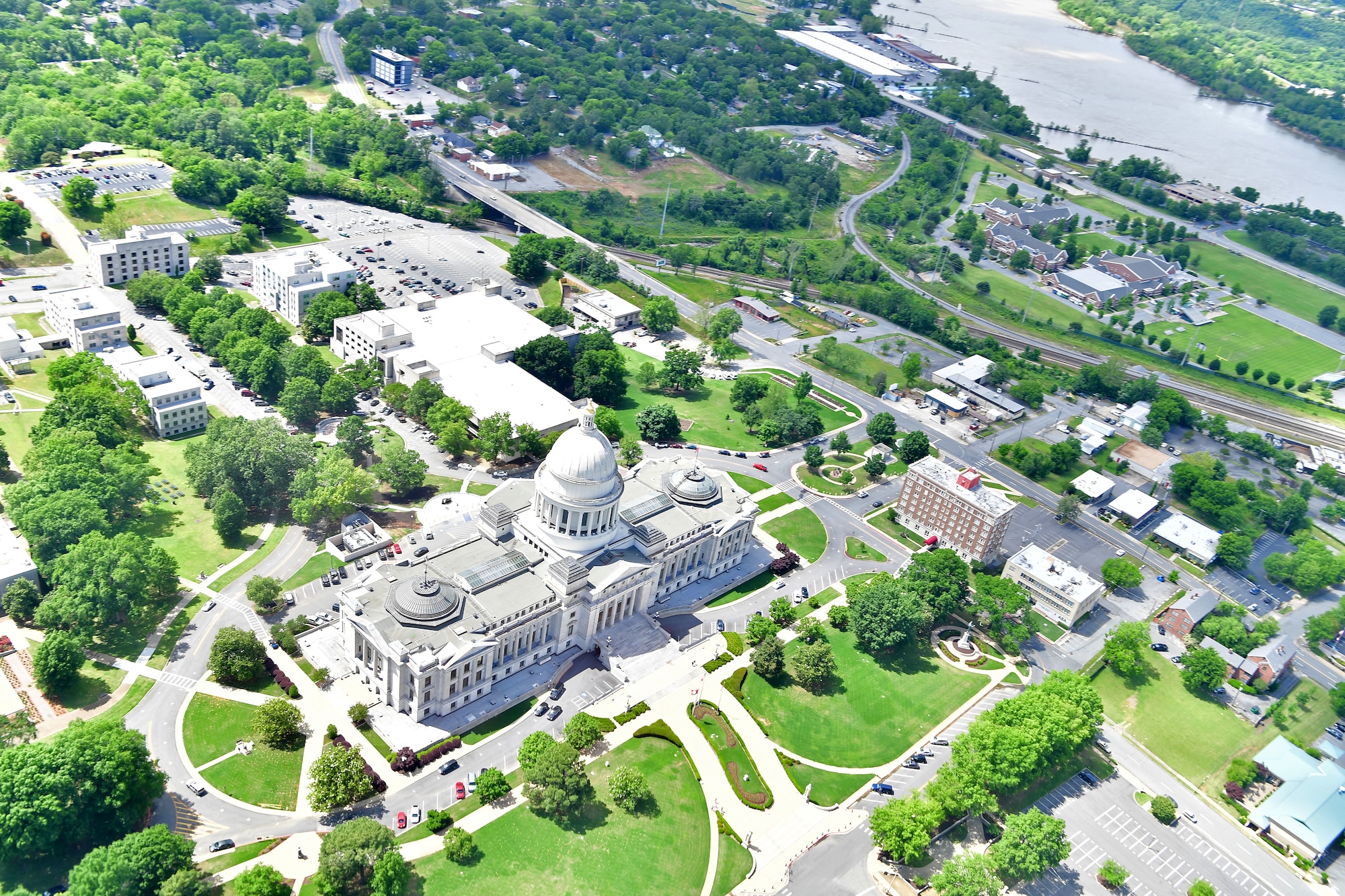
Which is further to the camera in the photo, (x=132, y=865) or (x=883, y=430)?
(x=883, y=430)

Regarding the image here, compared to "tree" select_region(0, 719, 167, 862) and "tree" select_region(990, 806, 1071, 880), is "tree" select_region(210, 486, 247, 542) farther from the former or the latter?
"tree" select_region(990, 806, 1071, 880)

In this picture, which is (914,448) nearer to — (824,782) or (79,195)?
(824,782)

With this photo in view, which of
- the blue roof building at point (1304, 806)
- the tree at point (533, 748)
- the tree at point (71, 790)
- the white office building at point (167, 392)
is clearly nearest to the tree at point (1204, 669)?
the blue roof building at point (1304, 806)

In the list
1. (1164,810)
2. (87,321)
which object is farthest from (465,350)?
(1164,810)

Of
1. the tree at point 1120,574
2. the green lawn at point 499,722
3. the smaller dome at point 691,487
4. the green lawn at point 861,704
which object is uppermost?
the smaller dome at point 691,487

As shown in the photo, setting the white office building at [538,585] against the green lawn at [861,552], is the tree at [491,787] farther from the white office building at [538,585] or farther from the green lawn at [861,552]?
the green lawn at [861,552]

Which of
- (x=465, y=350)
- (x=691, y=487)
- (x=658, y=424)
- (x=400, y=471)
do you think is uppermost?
(x=691, y=487)

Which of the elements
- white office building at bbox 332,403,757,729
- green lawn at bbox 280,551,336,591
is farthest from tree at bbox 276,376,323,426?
white office building at bbox 332,403,757,729
